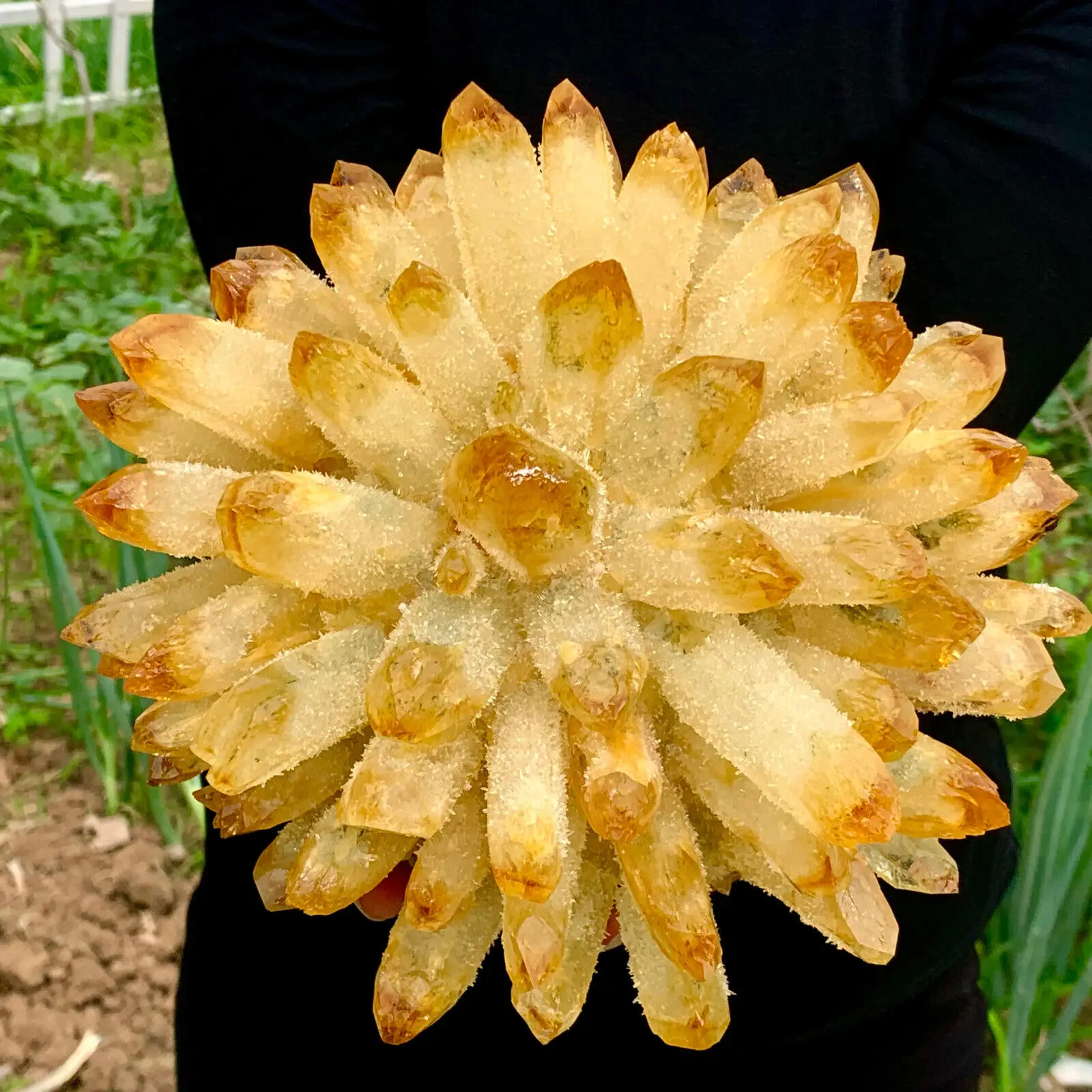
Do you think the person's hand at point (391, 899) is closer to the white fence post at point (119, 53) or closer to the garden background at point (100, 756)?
the garden background at point (100, 756)

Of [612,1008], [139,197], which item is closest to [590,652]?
[612,1008]

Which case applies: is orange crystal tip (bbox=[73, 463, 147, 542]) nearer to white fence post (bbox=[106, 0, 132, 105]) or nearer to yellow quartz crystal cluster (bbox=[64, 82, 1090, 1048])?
yellow quartz crystal cluster (bbox=[64, 82, 1090, 1048])

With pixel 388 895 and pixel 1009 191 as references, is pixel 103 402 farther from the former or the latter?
pixel 1009 191

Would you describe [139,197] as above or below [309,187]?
below

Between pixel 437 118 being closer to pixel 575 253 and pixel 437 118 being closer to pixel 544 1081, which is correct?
pixel 575 253

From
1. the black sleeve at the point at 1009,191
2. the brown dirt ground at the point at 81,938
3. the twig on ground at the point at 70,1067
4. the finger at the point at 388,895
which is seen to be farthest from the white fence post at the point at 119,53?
the finger at the point at 388,895

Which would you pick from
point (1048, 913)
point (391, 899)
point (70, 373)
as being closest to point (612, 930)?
point (391, 899)

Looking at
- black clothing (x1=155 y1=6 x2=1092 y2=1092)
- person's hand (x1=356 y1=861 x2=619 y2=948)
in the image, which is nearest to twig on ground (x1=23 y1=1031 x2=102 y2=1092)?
black clothing (x1=155 y1=6 x2=1092 y2=1092)
